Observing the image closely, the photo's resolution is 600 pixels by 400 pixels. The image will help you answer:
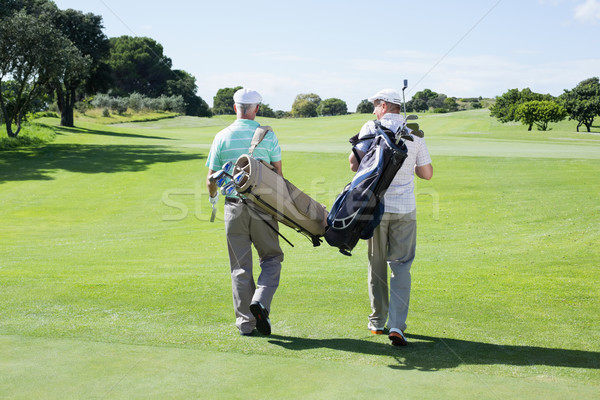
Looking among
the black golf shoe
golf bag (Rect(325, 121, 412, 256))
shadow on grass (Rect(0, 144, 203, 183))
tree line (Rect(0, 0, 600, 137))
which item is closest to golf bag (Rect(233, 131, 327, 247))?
golf bag (Rect(325, 121, 412, 256))

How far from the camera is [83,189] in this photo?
21.3 m

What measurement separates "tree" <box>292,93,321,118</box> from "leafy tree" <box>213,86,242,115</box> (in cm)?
1779

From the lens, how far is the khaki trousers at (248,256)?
532cm

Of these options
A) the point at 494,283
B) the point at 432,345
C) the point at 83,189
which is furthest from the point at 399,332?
the point at 83,189

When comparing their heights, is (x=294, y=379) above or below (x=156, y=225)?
above

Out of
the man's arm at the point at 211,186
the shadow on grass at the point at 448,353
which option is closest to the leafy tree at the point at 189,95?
the man's arm at the point at 211,186

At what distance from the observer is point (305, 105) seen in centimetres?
14075

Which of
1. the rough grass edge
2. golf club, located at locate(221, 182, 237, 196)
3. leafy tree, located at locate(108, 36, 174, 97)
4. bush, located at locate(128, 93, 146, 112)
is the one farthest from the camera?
leafy tree, located at locate(108, 36, 174, 97)

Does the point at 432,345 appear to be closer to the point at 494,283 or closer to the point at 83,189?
the point at 494,283

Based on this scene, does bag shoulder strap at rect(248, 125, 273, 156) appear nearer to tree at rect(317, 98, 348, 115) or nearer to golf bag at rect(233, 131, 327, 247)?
golf bag at rect(233, 131, 327, 247)

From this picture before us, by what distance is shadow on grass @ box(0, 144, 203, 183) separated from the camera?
25.1m

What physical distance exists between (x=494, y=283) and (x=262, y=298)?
133 inches

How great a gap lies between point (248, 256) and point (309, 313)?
37.4 inches

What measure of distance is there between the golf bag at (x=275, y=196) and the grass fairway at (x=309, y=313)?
3.24ft
